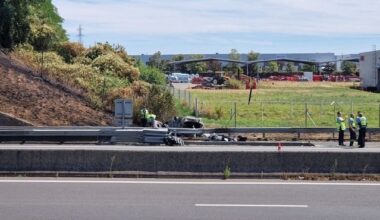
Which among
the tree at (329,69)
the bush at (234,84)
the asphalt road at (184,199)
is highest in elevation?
the tree at (329,69)

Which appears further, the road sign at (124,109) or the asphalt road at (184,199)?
the road sign at (124,109)

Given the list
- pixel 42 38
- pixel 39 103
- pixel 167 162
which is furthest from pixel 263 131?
pixel 42 38

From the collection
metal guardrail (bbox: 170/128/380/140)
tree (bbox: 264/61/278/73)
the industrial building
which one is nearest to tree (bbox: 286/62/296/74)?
tree (bbox: 264/61/278/73)

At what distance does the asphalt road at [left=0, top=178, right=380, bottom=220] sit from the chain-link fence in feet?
71.2

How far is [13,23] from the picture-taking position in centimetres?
3947

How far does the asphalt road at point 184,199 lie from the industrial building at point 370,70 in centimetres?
6646

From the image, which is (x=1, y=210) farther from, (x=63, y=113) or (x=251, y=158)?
(x=63, y=113)

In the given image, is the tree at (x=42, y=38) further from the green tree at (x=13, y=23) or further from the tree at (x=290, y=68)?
the tree at (x=290, y=68)

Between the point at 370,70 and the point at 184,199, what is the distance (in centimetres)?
7354

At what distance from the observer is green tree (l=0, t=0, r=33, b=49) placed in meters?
38.0

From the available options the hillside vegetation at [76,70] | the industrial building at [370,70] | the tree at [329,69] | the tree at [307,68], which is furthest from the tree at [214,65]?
the hillside vegetation at [76,70]

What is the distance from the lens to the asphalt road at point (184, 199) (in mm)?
9992

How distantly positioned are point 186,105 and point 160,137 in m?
21.3

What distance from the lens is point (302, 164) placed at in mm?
14047
